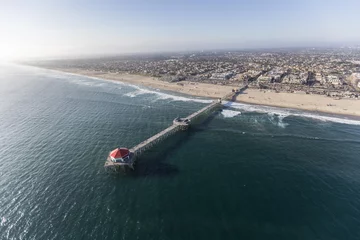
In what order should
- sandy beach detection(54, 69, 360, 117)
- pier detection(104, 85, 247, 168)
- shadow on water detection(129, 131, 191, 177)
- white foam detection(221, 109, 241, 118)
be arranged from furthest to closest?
sandy beach detection(54, 69, 360, 117), white foam detection(221, 109, 241, 118), pier detection(104, 85, 247, 168), shadow on water detection(129, 131, 191, 177)

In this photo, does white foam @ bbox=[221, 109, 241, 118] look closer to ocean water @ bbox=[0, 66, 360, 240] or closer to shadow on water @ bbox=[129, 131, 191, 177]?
ocean water @ bbox=[0, 66, 360, 240]

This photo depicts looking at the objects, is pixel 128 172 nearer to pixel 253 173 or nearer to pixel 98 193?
pixel 98 193

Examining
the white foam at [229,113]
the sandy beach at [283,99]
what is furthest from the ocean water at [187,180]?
the sandy beach at [283,99]

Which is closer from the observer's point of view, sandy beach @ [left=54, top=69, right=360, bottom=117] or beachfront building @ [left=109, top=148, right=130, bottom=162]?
beachfront building @ [left=109, top=148, right=130, bottom=162]

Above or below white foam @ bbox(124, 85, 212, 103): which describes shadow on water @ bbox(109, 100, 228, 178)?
below

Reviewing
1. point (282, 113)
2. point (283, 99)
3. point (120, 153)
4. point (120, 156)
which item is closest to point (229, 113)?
point (282, 113)

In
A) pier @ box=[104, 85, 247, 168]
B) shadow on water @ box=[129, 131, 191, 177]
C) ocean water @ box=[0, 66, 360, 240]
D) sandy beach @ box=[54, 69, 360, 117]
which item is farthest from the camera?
sandy beach @ box=[54, 69, 360, 117]

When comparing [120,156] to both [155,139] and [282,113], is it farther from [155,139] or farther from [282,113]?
[282,113]

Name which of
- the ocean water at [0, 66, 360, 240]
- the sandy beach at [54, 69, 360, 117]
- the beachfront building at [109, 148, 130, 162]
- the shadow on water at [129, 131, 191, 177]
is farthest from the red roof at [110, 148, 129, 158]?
the sandy beach at [54, 69, 360, 117]

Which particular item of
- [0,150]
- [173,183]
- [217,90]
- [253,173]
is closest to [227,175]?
[253,173]
